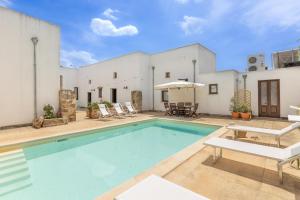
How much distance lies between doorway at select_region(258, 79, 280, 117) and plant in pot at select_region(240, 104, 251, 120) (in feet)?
3.69

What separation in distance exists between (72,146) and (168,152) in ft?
10.5

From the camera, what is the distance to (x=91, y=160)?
4.43m

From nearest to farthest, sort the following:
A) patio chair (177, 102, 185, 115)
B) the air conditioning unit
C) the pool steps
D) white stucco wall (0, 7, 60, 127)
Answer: the pool steps
white stucco wall (0, 7, 60, 127)
patio chair (177, 102, 185, 115)
the air conditioning unit

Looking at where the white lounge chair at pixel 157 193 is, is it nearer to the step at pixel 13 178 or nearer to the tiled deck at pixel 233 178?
the tiled deck at pixel 233 178

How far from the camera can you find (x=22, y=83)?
754cm

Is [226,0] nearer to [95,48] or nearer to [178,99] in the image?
[178,99]

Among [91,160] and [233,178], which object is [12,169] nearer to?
[91,160]

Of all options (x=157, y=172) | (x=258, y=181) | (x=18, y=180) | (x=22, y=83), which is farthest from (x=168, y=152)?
(x=22, y=83)

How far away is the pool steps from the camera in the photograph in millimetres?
3141

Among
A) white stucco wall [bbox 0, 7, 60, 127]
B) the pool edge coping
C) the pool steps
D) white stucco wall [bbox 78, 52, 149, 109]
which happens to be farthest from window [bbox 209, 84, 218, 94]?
the pool steps

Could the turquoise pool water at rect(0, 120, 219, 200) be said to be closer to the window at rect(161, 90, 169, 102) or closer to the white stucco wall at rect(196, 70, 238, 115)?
the white stucco wall at rect(196, 70, 238, 115)

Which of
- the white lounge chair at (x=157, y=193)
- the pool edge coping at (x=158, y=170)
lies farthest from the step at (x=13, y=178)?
the white lounge chair at (x=157, y=193)

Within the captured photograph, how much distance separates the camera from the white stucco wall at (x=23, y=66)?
711 cm

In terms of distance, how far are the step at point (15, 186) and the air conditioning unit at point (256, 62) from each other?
14.1 m
